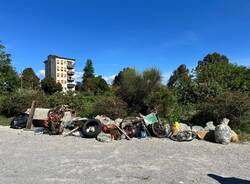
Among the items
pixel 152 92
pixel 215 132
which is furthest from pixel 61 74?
pixel 215 132

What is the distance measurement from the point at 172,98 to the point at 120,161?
801 centimetres

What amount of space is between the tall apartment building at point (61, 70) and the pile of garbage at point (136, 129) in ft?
294

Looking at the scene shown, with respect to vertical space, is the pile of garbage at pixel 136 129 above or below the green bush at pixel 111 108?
below

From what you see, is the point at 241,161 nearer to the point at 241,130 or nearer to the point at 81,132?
the point at 241,130

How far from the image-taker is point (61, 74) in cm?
10369

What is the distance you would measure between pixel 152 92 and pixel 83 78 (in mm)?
59624

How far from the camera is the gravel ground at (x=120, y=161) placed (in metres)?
5.96

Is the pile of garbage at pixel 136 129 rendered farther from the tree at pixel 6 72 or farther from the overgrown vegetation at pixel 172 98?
the tree at pixel 6 72

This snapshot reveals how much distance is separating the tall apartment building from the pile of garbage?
294 feet

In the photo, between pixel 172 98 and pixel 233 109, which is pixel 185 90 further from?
pixel 233 109

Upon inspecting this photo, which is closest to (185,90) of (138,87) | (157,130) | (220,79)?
(220,79)

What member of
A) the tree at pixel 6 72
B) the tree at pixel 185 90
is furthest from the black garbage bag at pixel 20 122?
the tree at pixel 6 72

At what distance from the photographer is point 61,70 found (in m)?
104

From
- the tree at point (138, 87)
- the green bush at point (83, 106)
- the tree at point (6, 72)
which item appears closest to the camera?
the green bush at point (83, 106)
